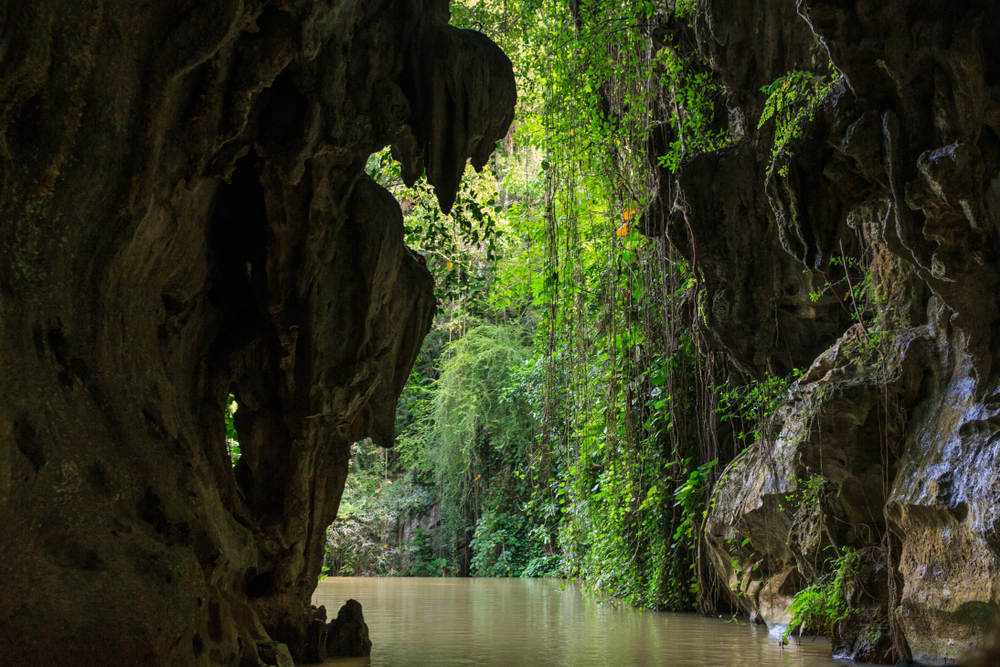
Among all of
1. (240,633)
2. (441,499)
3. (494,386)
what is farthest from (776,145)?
(441,499)

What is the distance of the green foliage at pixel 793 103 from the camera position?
15.7 feet

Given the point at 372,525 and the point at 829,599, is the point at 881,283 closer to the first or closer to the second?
the point at 829,599

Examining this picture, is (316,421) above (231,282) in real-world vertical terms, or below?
below

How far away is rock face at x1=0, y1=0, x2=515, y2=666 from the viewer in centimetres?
296

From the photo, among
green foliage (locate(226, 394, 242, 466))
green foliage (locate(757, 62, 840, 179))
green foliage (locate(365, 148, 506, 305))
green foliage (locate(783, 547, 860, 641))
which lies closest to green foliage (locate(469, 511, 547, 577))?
green foliage (locate(365, 148, 506, 305))

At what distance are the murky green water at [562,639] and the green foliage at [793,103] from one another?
3108mm

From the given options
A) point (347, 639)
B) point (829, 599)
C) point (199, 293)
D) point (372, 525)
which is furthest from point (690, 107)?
point (372, 525)

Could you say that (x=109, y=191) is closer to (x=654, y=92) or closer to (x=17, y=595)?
(x=17, y=595)

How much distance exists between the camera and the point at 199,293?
463cm

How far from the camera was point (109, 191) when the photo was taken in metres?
3.33

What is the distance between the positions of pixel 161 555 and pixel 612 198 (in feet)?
19.9

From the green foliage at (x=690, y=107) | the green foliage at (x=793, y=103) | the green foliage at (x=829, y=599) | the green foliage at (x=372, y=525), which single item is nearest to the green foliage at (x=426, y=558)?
the green foliage at (x=372, y=525)

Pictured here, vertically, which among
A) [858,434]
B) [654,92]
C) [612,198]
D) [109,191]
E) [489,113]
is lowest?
[858,434]

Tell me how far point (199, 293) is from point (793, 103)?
388 centimetres
